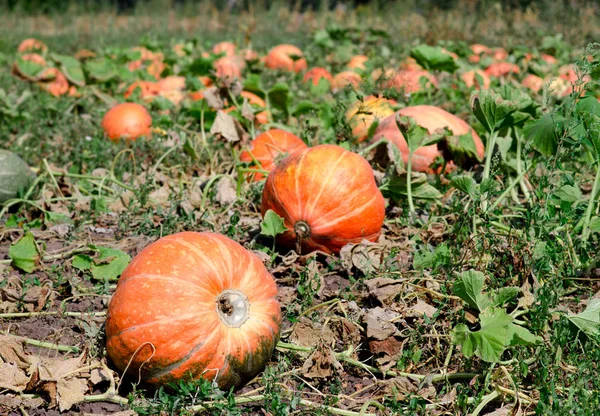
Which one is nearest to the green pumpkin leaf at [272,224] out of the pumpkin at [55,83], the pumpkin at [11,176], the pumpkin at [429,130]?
the pumpkin at [429,130]

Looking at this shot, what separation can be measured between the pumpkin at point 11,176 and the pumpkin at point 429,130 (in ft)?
6.69

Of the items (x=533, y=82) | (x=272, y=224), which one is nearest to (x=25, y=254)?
(x=272, y=224)

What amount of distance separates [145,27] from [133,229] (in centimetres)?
1344

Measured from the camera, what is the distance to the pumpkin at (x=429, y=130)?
4141mm

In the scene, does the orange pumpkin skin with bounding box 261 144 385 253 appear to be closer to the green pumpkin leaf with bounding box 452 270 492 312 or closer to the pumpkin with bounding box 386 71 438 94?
the green pumpkin leaf with bounding box 452 270 492 312

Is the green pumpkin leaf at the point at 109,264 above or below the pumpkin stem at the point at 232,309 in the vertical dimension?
below

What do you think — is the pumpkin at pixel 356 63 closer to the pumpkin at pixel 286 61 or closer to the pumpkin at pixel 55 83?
the pumpkin at pixel 286 61

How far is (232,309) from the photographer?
247 cm

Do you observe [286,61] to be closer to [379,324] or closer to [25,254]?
[25,254]

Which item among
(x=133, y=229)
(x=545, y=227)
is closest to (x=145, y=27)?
(x=133, y=229)

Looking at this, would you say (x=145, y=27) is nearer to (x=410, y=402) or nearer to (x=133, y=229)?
(x=133, y=229)

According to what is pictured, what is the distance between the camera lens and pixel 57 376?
95.7 inches

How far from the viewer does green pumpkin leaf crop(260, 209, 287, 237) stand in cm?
323

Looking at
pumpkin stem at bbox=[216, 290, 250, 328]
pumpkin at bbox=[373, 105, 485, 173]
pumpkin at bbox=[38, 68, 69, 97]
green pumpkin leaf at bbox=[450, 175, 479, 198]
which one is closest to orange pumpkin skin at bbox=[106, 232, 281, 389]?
pumpkin stem at bbox=[216, 290, 250, 328]
